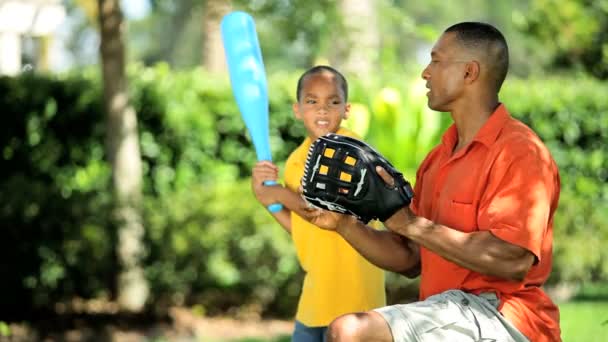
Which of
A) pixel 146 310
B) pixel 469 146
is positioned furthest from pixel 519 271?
Answer: pixel 146 310

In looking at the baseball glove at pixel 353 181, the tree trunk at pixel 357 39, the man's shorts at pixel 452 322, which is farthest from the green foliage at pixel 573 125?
the baseball glove at pixel 353 181

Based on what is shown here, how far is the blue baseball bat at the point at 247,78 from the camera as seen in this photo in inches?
179

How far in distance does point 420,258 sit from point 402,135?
18.5 ft

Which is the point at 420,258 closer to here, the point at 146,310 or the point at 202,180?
the point at 146,310

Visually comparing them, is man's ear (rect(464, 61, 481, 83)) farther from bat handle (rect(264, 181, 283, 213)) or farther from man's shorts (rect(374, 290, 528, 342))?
bat handle (rect(264, 181, 283, 213))

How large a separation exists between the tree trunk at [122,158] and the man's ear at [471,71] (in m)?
5.30

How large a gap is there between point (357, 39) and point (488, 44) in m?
6.98

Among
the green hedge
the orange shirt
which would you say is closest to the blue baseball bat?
the orange shirt

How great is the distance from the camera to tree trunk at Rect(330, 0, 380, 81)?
971 cm

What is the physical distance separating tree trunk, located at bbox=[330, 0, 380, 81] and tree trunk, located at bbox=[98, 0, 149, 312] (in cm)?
190

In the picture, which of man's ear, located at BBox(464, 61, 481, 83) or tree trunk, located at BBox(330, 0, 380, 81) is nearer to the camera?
man's ear, located at BBox(464, 61, 481, 83)

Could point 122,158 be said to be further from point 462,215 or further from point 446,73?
point 462,215

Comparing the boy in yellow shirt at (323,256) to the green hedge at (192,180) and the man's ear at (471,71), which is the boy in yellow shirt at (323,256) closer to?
the man's ear at (471,71)

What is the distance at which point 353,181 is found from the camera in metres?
3.53
